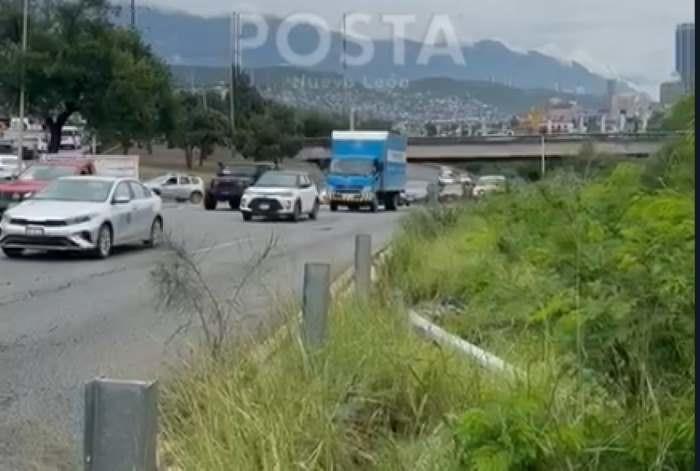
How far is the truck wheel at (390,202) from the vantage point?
53812mm

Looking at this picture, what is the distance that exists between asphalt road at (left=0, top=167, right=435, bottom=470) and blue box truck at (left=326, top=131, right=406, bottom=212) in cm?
2647

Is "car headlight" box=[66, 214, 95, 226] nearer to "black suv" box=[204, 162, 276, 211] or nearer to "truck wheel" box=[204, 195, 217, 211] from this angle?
"black suv" box=[204, 162, 276, 211]

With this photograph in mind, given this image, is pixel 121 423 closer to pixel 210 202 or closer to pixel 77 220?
pixel 77 220

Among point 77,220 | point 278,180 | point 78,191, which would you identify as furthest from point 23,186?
point 278,180

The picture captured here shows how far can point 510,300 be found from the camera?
784cm

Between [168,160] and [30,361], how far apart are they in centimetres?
9326

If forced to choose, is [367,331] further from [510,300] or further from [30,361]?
[30,361]

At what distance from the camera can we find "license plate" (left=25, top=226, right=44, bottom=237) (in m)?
21.1

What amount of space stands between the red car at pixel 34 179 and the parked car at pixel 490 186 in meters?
9.60

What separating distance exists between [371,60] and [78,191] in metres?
31.2

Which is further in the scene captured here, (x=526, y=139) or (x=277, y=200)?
(x=526, y=139)

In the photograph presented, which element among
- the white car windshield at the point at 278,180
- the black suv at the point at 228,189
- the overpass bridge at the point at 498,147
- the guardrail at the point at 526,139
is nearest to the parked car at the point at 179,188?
the black suv at the point at 228,189

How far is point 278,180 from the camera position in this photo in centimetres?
3972

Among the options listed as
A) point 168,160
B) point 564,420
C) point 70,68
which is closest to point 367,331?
point 564,420
